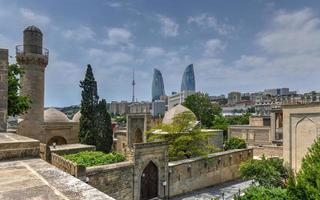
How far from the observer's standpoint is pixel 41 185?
2.69 m

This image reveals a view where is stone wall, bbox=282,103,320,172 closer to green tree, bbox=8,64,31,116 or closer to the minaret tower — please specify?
green tree, bbox=8,64,31,116

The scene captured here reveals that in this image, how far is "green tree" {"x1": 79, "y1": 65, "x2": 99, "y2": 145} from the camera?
85.6 feet

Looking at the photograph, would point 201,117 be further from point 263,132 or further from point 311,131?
point 311,131

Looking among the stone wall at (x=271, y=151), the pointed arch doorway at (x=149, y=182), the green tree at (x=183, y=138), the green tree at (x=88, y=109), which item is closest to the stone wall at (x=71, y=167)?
the pointed arch doorway at (x=149, y=182)

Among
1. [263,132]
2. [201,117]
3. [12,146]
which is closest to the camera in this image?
[12,146]

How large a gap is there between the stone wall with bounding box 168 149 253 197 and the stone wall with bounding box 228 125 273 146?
1541 cm

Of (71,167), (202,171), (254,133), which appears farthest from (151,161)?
(254,133)

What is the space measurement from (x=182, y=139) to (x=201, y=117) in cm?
2793

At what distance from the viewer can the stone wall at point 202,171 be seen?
16.9 m

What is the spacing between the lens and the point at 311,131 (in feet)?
62.7

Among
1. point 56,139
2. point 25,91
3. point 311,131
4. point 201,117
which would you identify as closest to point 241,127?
point 201,117

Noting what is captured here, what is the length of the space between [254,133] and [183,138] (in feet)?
74.7

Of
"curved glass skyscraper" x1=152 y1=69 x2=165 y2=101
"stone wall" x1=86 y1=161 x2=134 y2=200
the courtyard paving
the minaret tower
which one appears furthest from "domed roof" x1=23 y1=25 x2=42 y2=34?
"curved glass skyscraper" x1=152 y1=69 x2=165 y2=101

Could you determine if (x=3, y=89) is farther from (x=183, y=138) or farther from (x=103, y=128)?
(x=103, y=128)
